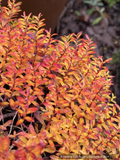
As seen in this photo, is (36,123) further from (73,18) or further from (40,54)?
(73,18)

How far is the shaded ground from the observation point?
3115 mm

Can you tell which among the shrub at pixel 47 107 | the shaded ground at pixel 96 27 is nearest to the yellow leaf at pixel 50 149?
the shrub at pixel 47 107

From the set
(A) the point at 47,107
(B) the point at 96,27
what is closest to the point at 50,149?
(A) the point at 47,107

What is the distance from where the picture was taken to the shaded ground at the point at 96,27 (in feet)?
10.2

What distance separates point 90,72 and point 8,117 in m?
0.62

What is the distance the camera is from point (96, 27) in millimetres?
3291

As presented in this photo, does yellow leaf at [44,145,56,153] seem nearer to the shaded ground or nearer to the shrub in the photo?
the shrub

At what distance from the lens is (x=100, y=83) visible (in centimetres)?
96

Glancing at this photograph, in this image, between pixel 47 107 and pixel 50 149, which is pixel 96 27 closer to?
pixel 47 107

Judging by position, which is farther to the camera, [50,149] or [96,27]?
[96,27]

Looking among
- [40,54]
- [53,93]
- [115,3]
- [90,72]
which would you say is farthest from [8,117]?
[115,3]

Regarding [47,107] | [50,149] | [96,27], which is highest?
[96,27]

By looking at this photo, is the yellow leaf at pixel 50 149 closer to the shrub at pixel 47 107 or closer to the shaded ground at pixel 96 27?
the shrub at pixel 47 107

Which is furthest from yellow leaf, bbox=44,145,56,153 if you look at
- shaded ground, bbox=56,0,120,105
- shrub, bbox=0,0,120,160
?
shaded ground, bbox=56,0,120,105
